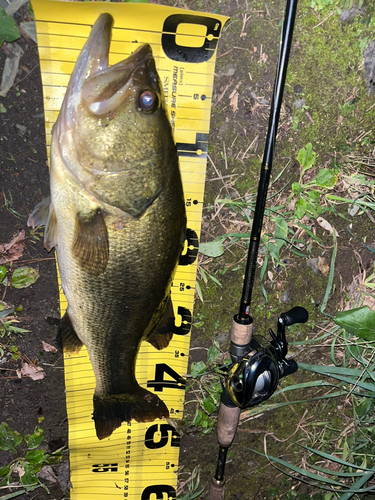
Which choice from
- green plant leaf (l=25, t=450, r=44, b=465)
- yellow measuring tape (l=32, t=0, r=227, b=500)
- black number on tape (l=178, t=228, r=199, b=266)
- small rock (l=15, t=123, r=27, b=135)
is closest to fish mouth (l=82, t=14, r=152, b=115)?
yellow measuring tape (l=32, t=0, r=227, b=500)

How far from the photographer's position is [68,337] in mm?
2221

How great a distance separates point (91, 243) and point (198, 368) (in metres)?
1.28

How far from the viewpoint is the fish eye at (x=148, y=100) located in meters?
1.68

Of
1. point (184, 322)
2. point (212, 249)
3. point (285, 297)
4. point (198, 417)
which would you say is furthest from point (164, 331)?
point (285, 297)

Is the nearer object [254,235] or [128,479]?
[254,235]

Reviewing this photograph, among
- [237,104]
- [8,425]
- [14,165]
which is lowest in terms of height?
[8,425]

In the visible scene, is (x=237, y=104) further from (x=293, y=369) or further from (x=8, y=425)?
(x=8, y=425)

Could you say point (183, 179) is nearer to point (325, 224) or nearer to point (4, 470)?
point (325, 224)

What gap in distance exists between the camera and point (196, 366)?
8.46 feet

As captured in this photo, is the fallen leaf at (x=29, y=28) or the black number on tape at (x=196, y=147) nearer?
the fallen leaf at (x=29, y=28)

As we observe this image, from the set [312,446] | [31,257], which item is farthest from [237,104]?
[312,446]

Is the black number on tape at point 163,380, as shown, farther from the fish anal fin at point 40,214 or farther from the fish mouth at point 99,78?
the fish mouth at point 99,78

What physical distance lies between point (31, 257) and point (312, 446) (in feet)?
8.27

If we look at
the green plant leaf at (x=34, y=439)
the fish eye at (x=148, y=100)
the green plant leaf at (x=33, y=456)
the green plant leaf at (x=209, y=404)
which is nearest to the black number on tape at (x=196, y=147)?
the fish eye at (x=148, y=100)
